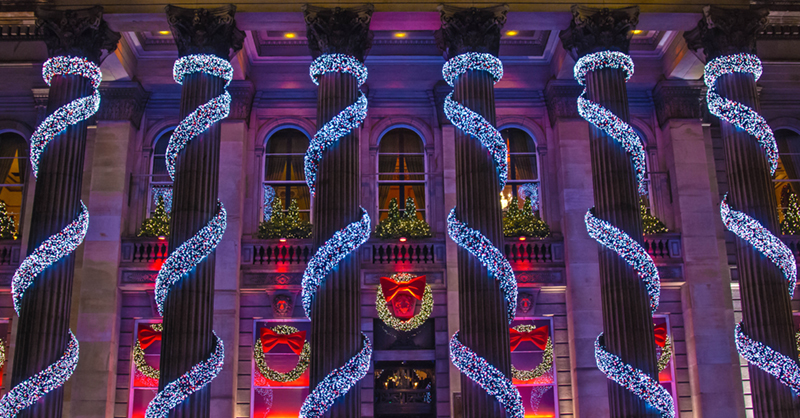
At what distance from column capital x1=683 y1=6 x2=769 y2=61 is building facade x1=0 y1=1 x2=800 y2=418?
5 cm

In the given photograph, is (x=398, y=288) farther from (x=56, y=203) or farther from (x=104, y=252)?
(x=56, y=203)

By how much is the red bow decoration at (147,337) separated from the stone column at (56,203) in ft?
12.1

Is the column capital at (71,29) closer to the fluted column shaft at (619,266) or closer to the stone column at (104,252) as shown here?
the stone column at (104,252)

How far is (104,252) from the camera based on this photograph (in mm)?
17109

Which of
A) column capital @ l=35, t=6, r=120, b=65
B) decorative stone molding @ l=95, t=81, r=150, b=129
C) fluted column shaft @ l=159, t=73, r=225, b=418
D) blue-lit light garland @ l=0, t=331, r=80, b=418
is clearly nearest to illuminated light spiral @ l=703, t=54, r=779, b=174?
fluted column shaft @ l=159, t=73, r=225, b=418

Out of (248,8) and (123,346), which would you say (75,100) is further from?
(123,346)

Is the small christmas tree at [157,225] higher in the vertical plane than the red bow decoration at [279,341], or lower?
higher

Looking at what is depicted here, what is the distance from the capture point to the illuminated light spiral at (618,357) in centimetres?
1252

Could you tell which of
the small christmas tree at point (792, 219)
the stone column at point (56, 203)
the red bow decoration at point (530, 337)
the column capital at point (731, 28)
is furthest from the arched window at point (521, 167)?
the stone column at point (56, 203)

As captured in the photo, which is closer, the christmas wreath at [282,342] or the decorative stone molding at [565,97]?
the christmas wreath at [282,342]

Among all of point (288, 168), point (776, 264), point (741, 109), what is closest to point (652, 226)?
point (776, 264)

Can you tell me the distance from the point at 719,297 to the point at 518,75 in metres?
7.90

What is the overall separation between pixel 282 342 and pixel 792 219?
14.0 meters

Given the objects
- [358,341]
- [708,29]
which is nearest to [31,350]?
[358,341]
